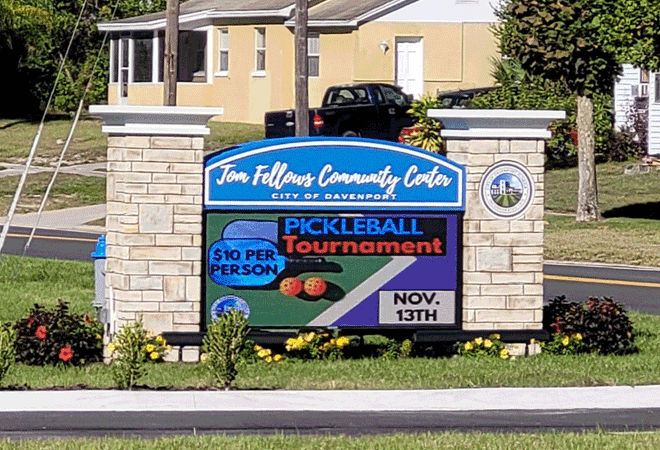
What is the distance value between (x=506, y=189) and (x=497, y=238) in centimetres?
47

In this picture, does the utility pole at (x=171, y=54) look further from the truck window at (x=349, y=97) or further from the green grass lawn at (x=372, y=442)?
the green grass lawn at (x=372, y=442)

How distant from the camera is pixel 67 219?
3203 centimetres

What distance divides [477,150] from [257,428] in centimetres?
474

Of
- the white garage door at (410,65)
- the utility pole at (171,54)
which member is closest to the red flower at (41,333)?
the utility pole at (171,54)

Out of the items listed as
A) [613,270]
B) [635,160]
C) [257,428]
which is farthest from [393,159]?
[635,160]

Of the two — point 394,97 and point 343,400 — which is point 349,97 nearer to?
point 394,97

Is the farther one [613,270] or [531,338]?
[613,270]

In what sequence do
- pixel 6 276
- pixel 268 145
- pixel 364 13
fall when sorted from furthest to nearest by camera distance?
pixel 364 13 → pixel 6 276 → pixel 268 145

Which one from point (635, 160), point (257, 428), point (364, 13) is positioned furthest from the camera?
point (364, 13)

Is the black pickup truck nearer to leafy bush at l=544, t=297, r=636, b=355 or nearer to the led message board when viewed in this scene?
leafy bush at l=544, t=297, r=636, b=355

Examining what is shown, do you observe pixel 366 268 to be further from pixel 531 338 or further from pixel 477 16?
pixel 477 16

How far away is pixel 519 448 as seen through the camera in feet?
29.4

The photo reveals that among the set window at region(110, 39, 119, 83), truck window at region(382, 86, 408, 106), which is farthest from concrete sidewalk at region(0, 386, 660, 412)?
window at region(110, 39, 119, 83)

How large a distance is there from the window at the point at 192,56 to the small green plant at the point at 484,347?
3706 centimetres
